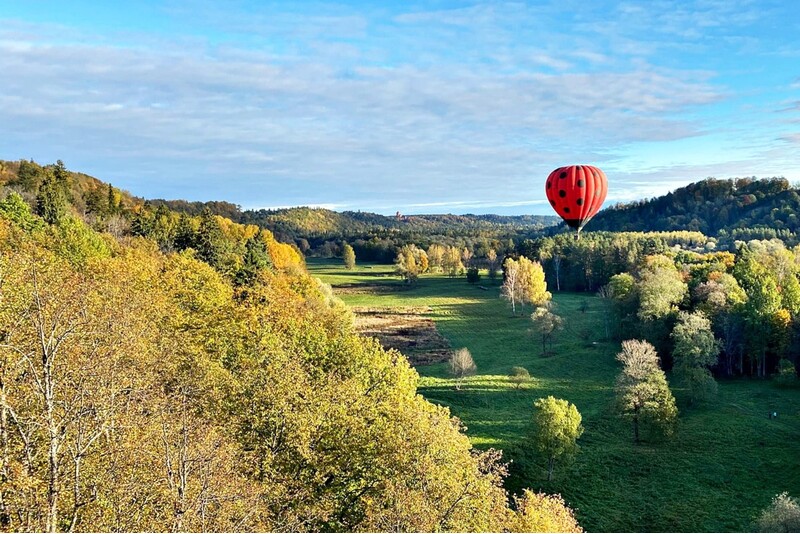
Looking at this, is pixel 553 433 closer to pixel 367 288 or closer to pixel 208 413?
pixel 208 413

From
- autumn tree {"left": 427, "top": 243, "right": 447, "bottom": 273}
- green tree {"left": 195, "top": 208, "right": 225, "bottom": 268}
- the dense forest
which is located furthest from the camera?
autumn tree {"left": 427, "top": 243, "right": 447, "bottom": 273}

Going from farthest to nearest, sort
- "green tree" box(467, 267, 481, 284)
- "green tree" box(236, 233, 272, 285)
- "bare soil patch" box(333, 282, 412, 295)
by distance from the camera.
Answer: "green tree" box(467, 267, 481, 284) → "bare soil patch" box(333, 282, 412, 295) → "green tree" box(236, 233, 272, 285)

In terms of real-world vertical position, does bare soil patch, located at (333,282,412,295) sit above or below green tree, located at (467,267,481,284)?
below

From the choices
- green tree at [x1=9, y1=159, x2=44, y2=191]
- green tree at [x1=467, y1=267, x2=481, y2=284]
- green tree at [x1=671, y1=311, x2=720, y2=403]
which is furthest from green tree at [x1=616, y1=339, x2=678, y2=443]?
green tree at [x1=467, y1=267, x2=481, y2=284]

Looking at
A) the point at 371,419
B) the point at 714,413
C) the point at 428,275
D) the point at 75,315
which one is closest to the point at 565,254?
the point at 428,275

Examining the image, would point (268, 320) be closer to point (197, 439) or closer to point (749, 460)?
point (197, 439)

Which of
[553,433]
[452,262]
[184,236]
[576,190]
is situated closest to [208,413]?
[553,433]

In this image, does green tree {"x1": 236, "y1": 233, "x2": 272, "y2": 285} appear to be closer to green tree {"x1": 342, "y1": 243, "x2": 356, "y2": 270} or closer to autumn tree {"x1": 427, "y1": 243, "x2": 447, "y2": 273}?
autumn tree {"x1": 427, "y1": 243, "x2": 447, "y2": 273}
